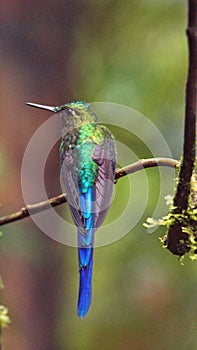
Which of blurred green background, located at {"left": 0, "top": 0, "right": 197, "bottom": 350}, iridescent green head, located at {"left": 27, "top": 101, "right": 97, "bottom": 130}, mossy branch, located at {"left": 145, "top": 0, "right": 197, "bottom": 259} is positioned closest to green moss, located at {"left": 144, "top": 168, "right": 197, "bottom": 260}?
mossy branch, located at {"left": 145, "top": 0, "right": 197, "bottom": 259}

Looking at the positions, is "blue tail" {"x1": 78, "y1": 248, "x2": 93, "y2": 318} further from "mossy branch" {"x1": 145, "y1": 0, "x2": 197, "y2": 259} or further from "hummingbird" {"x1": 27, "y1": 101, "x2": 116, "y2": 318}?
"mossy branch" {"x1": 145, "y1": 0, "x2": 197, "y2": 259}

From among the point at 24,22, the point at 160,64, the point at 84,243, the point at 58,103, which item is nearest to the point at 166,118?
the point at 160,64

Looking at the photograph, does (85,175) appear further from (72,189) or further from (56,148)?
(56,148)

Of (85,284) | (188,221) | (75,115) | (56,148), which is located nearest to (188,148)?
(188,221)

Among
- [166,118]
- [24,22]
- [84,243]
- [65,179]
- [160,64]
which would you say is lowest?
[84,243]

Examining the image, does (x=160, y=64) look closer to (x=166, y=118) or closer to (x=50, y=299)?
(x=166, y=118)

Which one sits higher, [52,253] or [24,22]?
[24,22]
